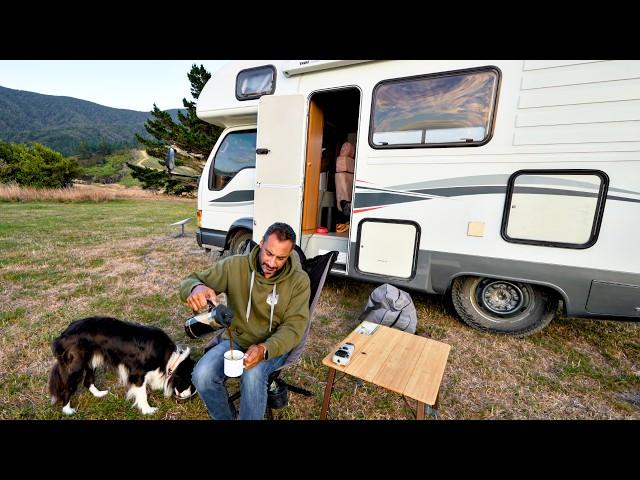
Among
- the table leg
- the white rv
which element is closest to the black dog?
the table leg

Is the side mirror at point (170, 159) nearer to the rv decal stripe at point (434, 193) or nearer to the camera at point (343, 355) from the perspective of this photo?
the rv decal stripe at point (434, 193)

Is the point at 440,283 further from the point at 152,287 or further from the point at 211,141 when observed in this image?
the point at 211,141

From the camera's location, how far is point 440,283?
2990 mm

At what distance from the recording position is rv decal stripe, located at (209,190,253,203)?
13.8ft

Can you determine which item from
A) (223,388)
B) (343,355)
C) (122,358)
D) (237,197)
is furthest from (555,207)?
(237,197)

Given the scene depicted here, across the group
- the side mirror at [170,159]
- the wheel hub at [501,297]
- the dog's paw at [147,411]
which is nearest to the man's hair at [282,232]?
the dog's paw at [147,411]

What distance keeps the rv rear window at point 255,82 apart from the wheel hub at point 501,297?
3.44 meters

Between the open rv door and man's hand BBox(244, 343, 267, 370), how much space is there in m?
2.15

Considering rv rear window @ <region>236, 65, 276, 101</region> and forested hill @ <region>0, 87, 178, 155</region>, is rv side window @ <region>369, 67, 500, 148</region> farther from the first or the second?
forested hill @ <region>0, 87, 178, 155</region>

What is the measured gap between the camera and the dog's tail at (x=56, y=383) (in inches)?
72.3

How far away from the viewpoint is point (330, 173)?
4.48 metres

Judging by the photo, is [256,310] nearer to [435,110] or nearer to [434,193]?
[434,193]
